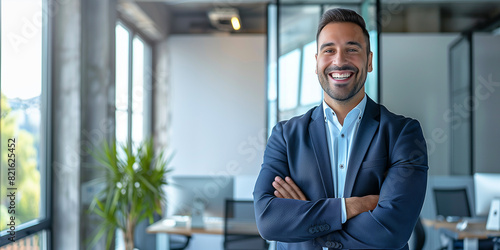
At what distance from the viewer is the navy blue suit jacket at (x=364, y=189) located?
1.55 m

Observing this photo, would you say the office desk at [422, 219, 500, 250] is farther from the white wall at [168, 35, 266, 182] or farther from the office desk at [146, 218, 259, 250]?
the white wall at [168, 35, 266, 182]

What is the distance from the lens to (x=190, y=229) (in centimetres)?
482

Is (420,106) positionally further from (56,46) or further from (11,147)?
(11,147)

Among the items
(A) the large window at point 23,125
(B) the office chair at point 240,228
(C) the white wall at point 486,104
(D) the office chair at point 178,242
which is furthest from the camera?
(C) the white wall at point 486,104

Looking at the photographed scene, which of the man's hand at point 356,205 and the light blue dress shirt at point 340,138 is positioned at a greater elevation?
the light blue dress shirt at point 340,138

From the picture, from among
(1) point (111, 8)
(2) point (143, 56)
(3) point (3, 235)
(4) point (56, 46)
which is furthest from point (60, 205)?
(2) point (143, 56)

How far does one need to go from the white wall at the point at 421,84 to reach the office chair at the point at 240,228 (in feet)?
9.31

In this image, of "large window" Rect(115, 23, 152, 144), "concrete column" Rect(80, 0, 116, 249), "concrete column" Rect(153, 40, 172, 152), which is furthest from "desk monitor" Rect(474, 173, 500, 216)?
"concrete column" Rect(153, 40, 172, 152)

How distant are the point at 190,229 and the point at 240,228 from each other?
0.54m

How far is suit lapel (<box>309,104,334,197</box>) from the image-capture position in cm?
159

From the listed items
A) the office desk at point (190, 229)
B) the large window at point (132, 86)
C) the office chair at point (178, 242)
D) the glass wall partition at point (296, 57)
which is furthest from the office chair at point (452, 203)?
the large window at point (132, 86)

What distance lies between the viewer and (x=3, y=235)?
11.1 feet

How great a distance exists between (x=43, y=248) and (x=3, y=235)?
2.95ft

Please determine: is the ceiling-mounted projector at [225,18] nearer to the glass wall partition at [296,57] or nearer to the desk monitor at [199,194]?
the glass wall partition at [296,57]
